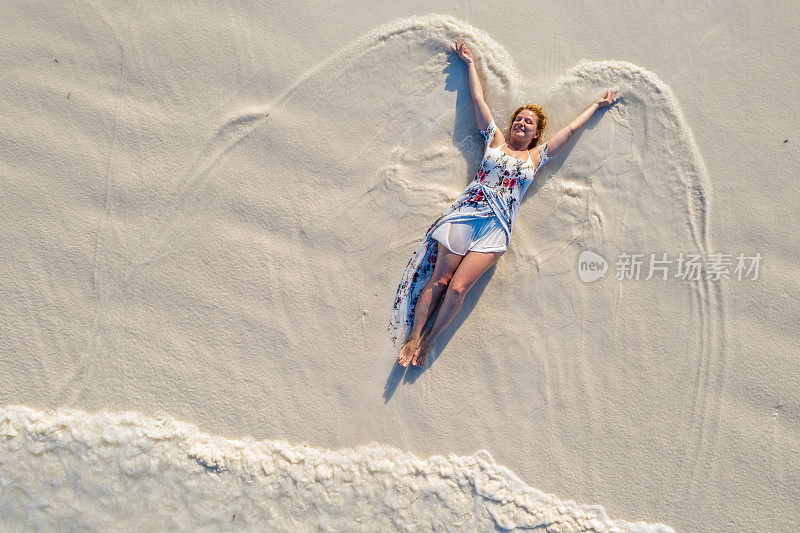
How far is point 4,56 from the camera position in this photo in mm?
3795

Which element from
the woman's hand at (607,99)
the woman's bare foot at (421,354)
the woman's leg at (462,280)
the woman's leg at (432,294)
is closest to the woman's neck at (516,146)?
the woman's hand at (607,99)

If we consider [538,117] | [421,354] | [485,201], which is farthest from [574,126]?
[421,354]

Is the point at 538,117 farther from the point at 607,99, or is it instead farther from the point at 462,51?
the point at 462,51

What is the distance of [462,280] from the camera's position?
356cm

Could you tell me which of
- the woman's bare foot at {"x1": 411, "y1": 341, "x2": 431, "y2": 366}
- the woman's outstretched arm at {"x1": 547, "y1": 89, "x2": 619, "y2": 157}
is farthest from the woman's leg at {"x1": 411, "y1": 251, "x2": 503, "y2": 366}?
the woman's outstretched arm at {"x1": 547, "y1": 89, "x2": 619, "y2": 157}

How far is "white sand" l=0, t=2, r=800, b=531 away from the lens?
12.3 feet

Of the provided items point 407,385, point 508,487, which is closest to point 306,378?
point 407,385

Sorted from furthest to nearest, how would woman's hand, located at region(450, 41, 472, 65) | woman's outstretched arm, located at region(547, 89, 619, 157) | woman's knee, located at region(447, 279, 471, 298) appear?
woman's hand, located at region(450, 41, 472, 65) < woman's outstretched arm, located at region(547, 89, 619, 157) < woman's knee, located at region(447, 279, 471, 298)

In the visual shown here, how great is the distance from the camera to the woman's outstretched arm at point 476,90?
3695 mm
